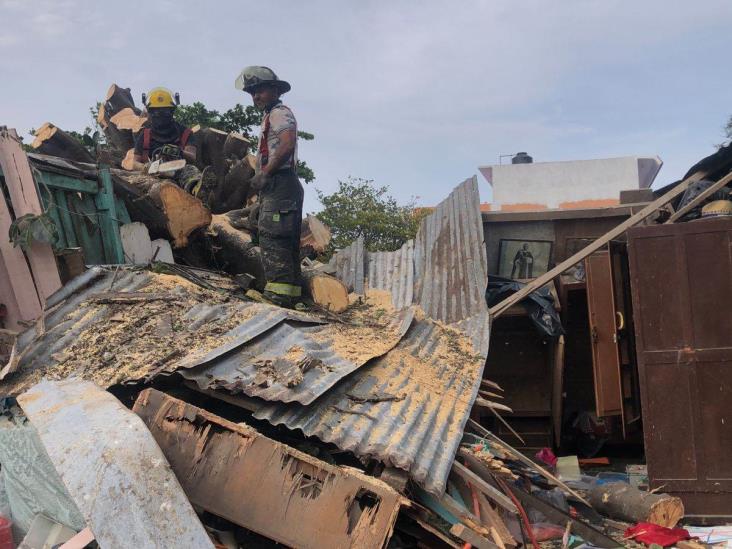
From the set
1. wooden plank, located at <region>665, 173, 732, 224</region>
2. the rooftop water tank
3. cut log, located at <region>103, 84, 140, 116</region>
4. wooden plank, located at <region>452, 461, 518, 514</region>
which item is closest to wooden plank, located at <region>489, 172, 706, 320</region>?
wooden plank, located at <region>665, 173, 732, 224</region>

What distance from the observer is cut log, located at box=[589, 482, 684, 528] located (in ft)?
16.2

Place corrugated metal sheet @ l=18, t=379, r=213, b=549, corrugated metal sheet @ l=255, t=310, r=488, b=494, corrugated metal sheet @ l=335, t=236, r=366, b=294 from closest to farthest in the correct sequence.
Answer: corrugated metal sheet @ l=18, t=379, r=213, b=549
corrugated metal sheet @ l=255, t=310, r=488, b=494
corrugated metal sheet @ l=335, t=236, r=366, b=294

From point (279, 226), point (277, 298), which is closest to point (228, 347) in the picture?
point (277, 298)

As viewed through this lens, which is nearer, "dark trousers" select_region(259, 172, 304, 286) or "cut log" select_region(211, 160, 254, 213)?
"dark trousers" select_region(259, 172, 304, 286)

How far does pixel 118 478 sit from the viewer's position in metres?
2.65

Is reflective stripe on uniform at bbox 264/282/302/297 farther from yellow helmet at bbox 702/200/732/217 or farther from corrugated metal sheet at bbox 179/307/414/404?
yellow helmet at bbox 702/200/732/217

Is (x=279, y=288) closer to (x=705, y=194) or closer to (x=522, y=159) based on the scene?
(x=705, y=194)

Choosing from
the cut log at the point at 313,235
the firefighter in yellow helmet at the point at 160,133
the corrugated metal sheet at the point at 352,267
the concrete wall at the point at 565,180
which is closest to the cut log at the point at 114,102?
the firefighter in yellow helmet at the point at 160,133

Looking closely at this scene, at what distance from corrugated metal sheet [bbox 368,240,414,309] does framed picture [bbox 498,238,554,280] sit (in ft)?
3.83

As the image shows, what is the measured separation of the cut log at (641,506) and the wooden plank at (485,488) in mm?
1649

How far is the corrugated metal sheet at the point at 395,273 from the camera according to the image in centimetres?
723

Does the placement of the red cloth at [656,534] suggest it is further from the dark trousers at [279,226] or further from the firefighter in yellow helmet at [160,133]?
the firefighter in yellow helmet at [160,133]

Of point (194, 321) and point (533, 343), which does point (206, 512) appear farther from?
point (533, 343)

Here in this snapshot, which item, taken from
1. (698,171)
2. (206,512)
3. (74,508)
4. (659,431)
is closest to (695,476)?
(659,431)
